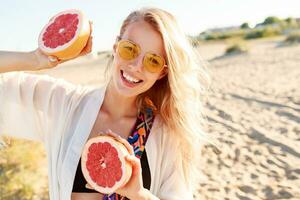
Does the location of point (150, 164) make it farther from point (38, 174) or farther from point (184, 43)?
point (38, 174)

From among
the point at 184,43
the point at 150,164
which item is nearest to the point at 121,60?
the point at 184,43

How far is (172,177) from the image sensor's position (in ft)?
9.73

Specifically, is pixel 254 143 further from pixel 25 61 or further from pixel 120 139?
pixel 25 61

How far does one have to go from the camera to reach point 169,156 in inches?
117

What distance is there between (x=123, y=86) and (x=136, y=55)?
0.19 metres

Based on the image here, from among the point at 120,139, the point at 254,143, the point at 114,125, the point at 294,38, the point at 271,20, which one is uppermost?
the point at 271,20

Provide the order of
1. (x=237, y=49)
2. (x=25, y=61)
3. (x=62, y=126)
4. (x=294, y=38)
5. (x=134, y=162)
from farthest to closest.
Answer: (x=294, y=38) → (x=237, y=49) → (x=62, y=126) → (x=25, y=61) → (x=134, y=162)

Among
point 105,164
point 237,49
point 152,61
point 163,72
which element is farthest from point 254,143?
point 237,49

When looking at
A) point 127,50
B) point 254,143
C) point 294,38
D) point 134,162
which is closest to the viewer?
point 134,162

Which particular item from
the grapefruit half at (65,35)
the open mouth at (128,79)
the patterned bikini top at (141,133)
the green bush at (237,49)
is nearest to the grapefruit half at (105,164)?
the patterned bikini top at (141,133)

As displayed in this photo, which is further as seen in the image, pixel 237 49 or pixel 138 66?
pixel 237 49

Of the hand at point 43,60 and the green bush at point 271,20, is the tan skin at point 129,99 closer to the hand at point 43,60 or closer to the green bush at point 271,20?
the hand at point 43,60

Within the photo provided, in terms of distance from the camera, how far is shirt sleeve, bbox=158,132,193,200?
295 centimetres

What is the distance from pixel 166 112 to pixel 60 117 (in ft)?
2.19
